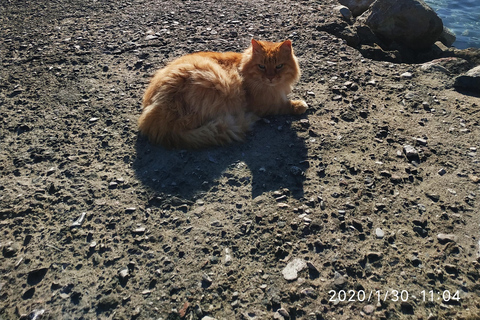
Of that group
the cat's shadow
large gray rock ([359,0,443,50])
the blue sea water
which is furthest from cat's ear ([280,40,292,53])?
the blue sea water

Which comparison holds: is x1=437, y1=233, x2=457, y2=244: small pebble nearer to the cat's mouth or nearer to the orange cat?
the orange cat

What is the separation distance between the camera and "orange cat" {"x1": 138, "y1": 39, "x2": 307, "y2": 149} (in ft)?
12.5

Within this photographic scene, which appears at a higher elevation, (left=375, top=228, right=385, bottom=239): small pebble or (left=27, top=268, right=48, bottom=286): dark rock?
(left=27, top=268, right=48, bottom=286): dark rock

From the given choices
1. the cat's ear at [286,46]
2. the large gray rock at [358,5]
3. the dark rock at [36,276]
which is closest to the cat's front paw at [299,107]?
the cat's ear at [286,46]

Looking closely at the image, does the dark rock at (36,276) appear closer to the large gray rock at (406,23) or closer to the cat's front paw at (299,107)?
the cat's front paw at (299,107)

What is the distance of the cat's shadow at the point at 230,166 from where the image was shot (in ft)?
11.5

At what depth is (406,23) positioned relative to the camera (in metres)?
6.01

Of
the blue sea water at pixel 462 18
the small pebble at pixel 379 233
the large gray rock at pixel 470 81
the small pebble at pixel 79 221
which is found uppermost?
the large gray rock at pixel 470 81

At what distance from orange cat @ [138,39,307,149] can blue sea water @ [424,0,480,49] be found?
6.39 m

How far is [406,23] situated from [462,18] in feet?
16.6

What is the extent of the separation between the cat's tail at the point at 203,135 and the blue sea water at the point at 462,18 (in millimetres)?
7210

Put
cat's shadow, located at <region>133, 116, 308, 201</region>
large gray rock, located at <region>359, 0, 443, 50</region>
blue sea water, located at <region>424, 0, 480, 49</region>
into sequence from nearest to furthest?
1. cat's shadow, located at <region>133, 116, 308, 201</region>
2. large gray rock, located at <region>359, 0, 443, 50</region>
3. blue sea water, located at <region>424, 0, 480, 49</region>

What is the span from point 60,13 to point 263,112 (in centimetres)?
537

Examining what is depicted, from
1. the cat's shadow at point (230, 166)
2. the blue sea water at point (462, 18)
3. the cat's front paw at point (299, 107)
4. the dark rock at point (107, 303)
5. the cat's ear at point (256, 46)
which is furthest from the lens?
the blue sea water at point (462, 18)
